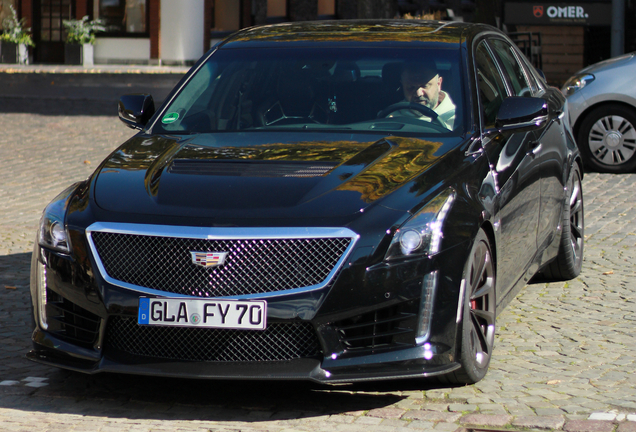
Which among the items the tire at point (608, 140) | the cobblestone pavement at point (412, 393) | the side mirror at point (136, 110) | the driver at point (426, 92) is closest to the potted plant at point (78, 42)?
the tire at point (608, 140)

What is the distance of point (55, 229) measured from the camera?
4617 millimetres

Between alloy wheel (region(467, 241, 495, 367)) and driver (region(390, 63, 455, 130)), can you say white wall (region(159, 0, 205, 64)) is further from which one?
alloy wheel (region(467, 241, 495, 367))

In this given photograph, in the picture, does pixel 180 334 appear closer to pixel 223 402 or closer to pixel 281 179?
pixel 223 402

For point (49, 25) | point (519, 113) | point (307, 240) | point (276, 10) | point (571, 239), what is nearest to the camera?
point (307, 240)

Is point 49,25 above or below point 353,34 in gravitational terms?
above

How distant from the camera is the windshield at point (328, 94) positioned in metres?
5.41

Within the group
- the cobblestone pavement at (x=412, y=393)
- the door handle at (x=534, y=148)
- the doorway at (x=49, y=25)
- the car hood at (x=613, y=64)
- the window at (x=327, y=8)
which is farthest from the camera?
the window at (x=327, y=8)

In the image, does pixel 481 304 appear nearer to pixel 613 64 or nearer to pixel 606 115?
pixel 606 115

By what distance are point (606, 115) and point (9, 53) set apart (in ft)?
83.1

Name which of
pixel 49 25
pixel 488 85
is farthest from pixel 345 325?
pixel 49 25

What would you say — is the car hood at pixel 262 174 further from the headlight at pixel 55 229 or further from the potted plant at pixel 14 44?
the potted plant at pixel 14 44

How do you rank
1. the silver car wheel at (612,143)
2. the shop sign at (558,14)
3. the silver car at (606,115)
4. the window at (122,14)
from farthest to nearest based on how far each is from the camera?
the window at (122,14) → the shop sign at (558,14) → the silver car wheel at (612,143) → the silver car at (606,115)

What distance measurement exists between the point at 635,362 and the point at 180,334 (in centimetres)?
227

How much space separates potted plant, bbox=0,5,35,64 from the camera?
33375 millimetres
